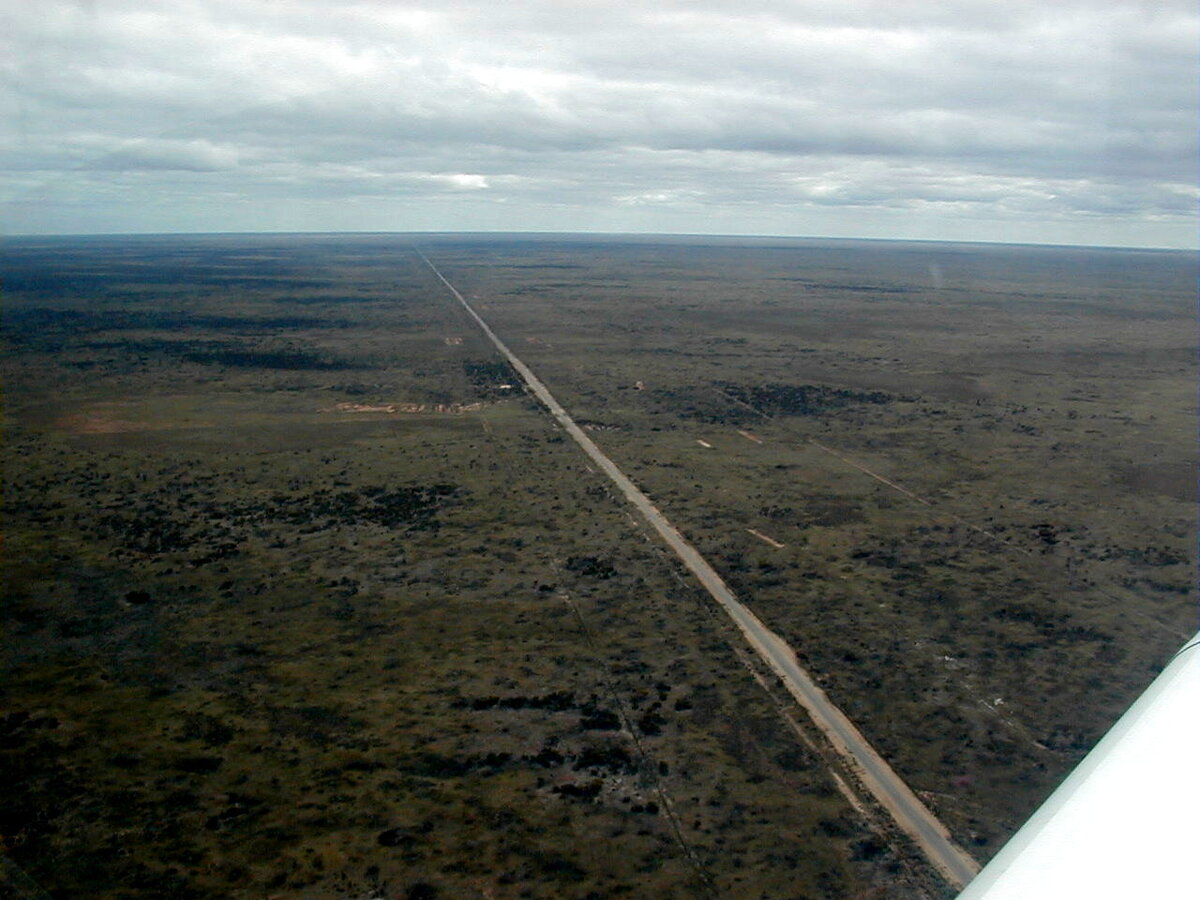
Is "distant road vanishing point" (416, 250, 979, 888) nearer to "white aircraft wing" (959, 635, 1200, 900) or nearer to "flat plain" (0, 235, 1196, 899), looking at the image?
"flat plain" (0, 235, 1196, 899)

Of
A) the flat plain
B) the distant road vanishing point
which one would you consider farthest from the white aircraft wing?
the distant road vanishing point

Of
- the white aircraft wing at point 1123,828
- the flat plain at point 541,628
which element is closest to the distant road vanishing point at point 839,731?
the flat plain at point 541,628

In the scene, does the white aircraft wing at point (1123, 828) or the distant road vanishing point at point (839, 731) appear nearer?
the white aircraft wing at point (1123, 828)

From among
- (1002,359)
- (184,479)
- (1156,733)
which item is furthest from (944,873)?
(1002,359)

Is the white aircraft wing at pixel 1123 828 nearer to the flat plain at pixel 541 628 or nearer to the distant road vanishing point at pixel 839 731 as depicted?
the flat plain at pixel 541 628

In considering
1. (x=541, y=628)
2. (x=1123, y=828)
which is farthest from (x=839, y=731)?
(x=1123, y=828)

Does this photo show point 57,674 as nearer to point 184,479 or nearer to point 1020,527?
point 184,479

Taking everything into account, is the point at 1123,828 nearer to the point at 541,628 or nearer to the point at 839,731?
the point at 839,731
